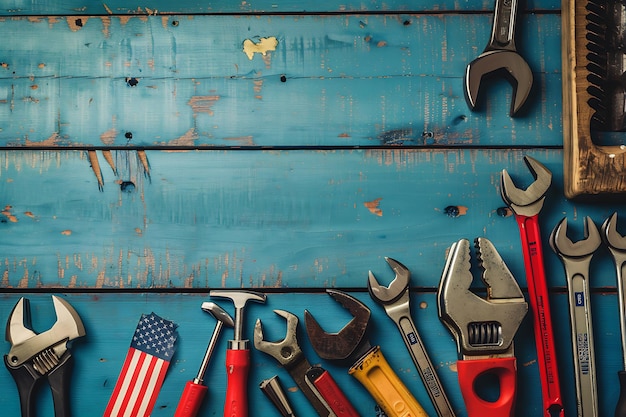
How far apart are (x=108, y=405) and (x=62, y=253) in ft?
1.03

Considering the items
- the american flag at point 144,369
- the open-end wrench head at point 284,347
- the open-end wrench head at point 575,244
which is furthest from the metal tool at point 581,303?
the american flag at point 144,369

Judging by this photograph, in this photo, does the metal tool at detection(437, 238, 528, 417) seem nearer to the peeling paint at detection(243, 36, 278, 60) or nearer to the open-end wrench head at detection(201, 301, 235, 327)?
the open-end wrench head at detection(201, 301, 235, 327)

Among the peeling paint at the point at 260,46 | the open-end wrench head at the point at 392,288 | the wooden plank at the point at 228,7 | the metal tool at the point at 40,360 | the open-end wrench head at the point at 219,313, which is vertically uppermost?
the wooden plank at the point at 228,7

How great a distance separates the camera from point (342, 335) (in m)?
1.12

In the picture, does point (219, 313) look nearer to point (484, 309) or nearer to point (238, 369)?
point (238, 369)

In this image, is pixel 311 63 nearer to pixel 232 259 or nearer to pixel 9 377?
pixel 232 259

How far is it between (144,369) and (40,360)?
0.19 m

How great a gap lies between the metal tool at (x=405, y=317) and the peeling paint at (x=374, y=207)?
11 centimetres

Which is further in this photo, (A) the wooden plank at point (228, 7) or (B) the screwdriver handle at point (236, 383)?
(A) the wooden plank at point (228, 7)

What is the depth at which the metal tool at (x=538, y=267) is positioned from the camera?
1.10 meters

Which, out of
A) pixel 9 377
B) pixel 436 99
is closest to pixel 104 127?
pixel 9 377

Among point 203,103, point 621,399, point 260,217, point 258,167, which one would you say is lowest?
point 621,399

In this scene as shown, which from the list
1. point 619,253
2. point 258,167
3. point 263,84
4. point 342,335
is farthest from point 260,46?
point 619,253

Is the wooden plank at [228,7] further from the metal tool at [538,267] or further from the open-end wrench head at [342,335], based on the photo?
the open-end wrench head at [342,335]
